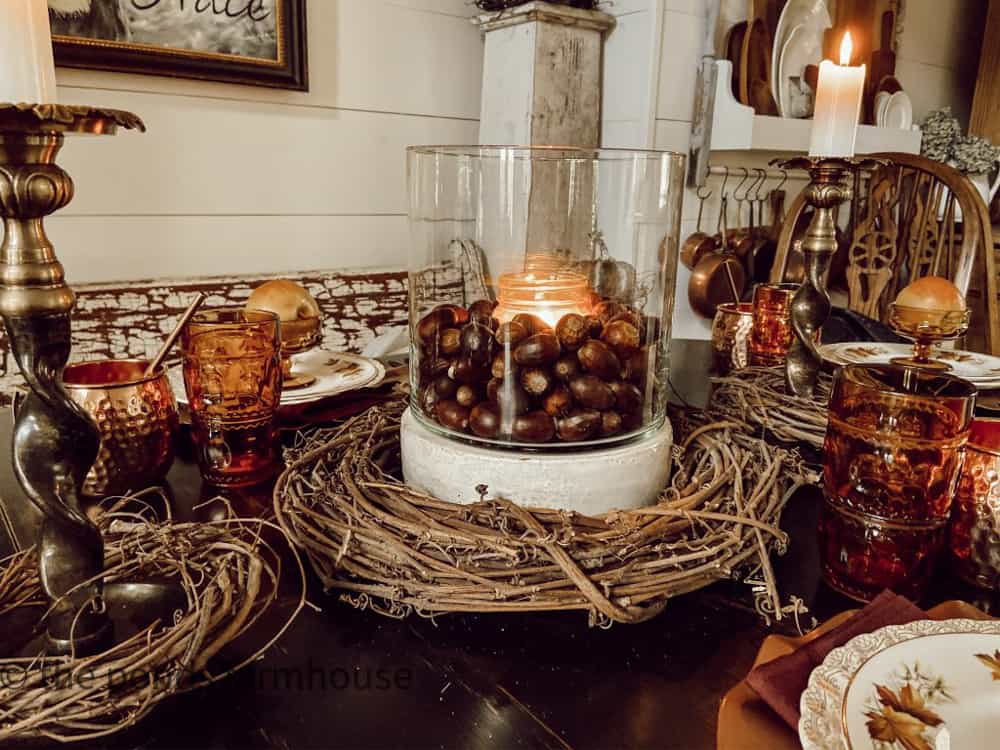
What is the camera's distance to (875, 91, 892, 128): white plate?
233 cm

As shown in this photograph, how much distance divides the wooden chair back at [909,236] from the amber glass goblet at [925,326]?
1.90 feet

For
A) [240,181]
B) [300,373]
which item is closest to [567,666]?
[300,373]

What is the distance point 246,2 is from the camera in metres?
1.50

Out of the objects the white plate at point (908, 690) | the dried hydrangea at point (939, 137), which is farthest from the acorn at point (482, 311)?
the dried hydrangea at point (939, 137)

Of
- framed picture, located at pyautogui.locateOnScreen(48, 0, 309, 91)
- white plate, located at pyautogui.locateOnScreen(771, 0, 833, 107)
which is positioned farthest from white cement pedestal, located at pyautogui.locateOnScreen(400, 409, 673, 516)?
white plate, located at pyautogui.locateOnScreen(771, 0, 833, 107)

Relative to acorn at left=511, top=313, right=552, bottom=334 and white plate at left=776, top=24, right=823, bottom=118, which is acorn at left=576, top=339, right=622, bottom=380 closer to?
acorn at left=511, top=313, right=552, bottom=334

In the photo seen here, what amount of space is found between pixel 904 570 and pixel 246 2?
1.54m

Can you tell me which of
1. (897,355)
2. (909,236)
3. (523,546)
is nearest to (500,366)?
(523,546)

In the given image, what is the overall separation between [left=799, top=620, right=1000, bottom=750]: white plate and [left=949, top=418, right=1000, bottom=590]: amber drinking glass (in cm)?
12

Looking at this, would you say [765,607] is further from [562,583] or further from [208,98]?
[208,98]

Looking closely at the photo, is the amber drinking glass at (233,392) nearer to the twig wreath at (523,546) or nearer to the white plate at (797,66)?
the twig wreath at (523,546)

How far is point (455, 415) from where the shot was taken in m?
0.60

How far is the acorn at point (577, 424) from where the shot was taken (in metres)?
0.58

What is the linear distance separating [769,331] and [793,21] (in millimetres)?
1328
